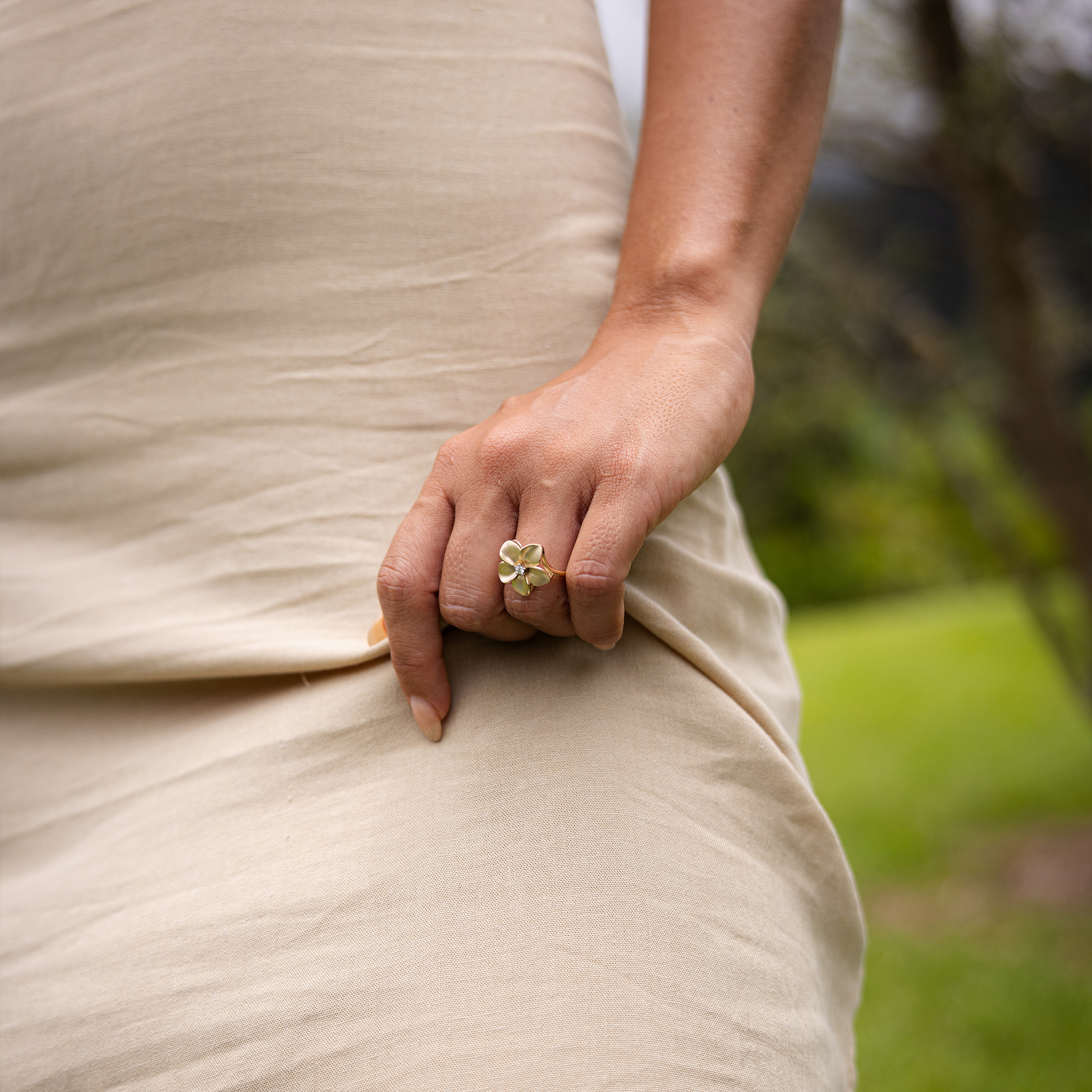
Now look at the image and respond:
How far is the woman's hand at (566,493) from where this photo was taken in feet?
2.39

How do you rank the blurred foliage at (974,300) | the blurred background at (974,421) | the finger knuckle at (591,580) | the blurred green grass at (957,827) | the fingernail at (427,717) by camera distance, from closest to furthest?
1. the finger knuckle at (591,580)
2. the fingernail at (427,717)
3. the blurred green grass at (957,827)
4. the blurred background at (974,421)
5. the blurred foliage at (974,300)

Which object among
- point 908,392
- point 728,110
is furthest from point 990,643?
point 728,110

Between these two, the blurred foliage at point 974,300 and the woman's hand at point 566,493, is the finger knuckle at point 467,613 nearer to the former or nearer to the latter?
the woman's hand at point 566,493

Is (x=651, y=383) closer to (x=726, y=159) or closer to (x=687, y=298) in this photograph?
(x=687, y=298)

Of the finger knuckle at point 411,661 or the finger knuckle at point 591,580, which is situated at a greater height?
the finger knuckle at point 591,580

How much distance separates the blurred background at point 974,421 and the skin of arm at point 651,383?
11.3 feet

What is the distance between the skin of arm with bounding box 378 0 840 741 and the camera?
74 cm

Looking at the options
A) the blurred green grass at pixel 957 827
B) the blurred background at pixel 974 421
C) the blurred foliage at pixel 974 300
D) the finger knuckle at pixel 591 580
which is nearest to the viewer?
the finger knuckle at pixel 591 580

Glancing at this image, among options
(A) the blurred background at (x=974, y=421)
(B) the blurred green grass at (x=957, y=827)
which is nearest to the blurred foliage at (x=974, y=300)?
(A) the blurred background at (x=974, y=421)

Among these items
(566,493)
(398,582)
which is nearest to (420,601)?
(398,582)

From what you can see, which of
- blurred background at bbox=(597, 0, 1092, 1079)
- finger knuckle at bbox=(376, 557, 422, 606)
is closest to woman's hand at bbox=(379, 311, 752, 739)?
finger knuckle at bbox=(376, 557, 422, 606)

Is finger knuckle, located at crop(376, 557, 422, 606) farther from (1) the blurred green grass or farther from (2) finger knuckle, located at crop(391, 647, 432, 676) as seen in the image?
Result: (1) the blurred green grass

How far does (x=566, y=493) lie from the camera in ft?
2.41

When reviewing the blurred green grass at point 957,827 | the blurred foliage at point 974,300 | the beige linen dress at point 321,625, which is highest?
the beige linen dress at point 321,625
